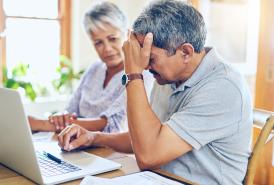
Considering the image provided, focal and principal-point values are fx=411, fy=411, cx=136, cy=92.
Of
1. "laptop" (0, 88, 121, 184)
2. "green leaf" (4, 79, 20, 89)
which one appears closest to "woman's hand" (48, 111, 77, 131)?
"laptop" (0, 88, 121, 184)

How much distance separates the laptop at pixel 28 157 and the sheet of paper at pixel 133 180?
0.24 ft

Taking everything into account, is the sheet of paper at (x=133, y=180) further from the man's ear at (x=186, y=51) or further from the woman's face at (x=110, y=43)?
the woman's face at (x=110, y=43)

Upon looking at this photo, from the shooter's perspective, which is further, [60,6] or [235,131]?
[60,6]

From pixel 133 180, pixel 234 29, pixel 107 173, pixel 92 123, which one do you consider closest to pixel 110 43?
pixel 92 123

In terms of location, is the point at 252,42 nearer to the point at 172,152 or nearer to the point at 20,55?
the point at 20,55

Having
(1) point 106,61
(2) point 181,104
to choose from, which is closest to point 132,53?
(2) point 181,104

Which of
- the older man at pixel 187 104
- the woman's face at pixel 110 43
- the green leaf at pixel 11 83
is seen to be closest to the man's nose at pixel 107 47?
the woman's face at pixel 110 43

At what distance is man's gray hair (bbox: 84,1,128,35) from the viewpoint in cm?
231

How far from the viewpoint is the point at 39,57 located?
3.60 metres

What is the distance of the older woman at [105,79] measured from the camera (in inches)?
86.3

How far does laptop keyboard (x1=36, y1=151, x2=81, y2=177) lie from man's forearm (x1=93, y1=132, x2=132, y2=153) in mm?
266

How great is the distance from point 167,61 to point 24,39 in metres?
2.42

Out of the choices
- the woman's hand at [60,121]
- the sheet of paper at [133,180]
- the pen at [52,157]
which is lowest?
the woman's hand at [60,121]

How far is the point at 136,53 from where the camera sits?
137 cm
